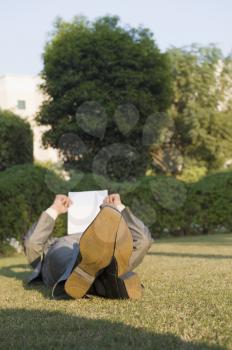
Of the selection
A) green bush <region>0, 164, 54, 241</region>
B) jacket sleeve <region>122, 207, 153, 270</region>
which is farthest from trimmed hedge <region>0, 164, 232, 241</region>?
jacket sleeve <region>122, 207, 153, 270</region>

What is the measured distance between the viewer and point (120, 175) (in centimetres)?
2170

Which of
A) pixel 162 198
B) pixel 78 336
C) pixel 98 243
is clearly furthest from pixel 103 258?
pixel 162 198

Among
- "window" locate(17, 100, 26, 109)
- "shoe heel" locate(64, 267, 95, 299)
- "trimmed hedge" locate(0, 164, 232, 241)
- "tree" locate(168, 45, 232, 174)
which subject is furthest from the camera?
"window" locate(17, 100, 26, 109)

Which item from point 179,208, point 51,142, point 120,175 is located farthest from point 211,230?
point 51,142

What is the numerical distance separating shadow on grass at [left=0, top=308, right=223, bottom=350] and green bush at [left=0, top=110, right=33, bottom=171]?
11.5 metres

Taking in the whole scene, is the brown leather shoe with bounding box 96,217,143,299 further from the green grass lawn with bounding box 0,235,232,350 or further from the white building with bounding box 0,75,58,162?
the white building with bounding box 0,75,58,162

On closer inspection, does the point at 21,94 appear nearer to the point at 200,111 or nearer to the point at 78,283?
the point at 200,111

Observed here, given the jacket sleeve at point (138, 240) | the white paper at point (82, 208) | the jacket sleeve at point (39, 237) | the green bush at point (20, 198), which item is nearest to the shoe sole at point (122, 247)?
the jacket sleeve at point (138, 240)

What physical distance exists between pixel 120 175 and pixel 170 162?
12.6 meters

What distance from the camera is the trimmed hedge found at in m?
13.5

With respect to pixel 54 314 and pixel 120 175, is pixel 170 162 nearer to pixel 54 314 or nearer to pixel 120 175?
pixel 120 175

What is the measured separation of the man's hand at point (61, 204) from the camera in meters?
5.88

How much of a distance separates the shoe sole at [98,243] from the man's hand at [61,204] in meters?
1.84

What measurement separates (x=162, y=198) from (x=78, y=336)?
13.1 metres
